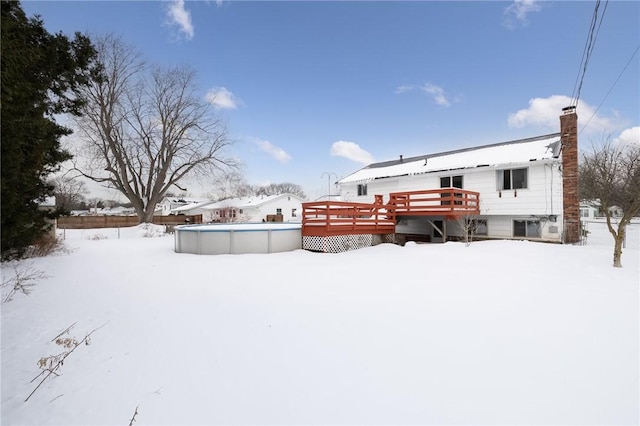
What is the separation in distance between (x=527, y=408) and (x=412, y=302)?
8.91 ft

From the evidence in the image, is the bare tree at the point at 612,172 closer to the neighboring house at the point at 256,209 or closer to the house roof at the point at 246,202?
the neighboring house at the point at 256,209

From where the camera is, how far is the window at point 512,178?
13.8 meters

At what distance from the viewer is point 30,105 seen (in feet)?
20.2

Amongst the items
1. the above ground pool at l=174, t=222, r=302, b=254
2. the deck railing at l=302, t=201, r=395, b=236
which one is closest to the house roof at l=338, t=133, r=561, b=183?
the deck railing at l=302, t=201, r=395, b=236

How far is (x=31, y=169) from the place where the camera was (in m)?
7.16

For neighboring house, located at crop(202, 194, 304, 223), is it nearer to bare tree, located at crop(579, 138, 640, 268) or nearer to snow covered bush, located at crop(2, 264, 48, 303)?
snow covered bush, located at crop(2, 264, 48, 303)

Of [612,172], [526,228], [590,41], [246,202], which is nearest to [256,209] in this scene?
[246,202]

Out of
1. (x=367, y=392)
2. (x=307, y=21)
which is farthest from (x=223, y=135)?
(x=367, y=392)

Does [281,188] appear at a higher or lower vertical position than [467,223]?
higher

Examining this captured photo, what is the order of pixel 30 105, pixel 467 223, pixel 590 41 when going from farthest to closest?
pixel 467 223 → pixel 590 41 → pixel 30 105

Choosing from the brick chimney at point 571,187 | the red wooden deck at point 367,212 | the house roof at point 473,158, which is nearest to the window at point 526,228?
the brick chimney at point 571,187

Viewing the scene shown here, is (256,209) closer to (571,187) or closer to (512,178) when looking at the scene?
(512,178)

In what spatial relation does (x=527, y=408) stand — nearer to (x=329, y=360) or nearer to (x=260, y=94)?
(x=329, y=360)

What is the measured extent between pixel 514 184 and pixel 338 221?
31.3 feet
